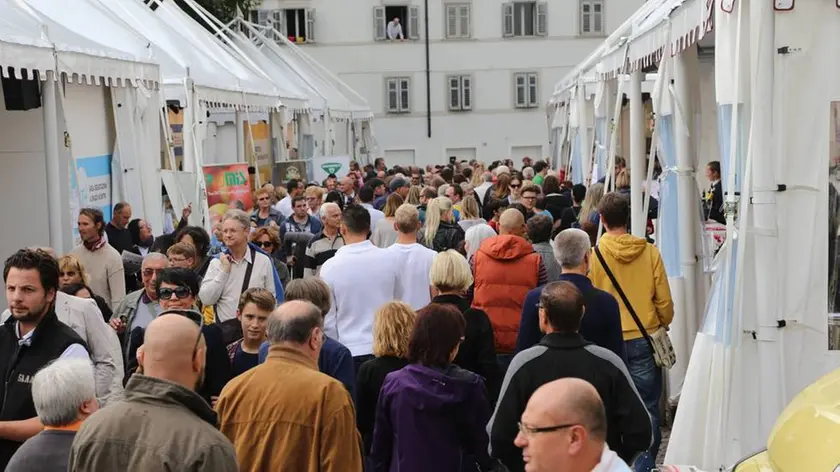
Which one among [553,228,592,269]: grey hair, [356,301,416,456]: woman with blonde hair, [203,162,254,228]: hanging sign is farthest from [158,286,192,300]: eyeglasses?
[203,162,254,228]: hanging sign

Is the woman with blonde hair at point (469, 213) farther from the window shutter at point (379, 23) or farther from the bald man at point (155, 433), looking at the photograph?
the window shutter at point (379, 23)

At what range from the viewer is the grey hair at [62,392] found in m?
Result: 4.68

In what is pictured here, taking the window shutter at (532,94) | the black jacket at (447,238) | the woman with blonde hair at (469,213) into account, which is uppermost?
the window shutter at (532,94)

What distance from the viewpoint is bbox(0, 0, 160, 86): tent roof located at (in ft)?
32.1

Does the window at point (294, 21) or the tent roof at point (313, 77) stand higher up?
the window at point (294, 21)

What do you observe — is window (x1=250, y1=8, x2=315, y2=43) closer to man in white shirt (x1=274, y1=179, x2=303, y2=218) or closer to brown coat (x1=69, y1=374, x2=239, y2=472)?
man in white shirt (x1=274, y1=179, x2=303, y2=218)

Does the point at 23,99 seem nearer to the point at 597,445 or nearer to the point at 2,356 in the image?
the point at 2,356

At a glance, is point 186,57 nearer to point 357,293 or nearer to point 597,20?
point 357,293

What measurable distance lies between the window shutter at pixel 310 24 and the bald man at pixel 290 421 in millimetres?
45024

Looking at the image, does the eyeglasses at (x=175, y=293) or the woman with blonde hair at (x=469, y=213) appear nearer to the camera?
the eyeglasses at (x=175, y=293)

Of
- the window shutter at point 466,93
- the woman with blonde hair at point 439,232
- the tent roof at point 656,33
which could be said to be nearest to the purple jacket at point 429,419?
the tent roof at point 656,33

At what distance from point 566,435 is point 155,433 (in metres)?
1.32

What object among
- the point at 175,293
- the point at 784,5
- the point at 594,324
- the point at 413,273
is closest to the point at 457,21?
the point at 413,273

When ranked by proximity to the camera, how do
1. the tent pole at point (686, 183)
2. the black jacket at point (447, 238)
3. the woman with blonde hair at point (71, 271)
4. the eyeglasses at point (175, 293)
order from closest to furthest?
the eyeglasses at point (175, 293), the woman with blonde hair at point (71, 271), the tent pole at point (686, 183), the black jacket at point (447, 238)
